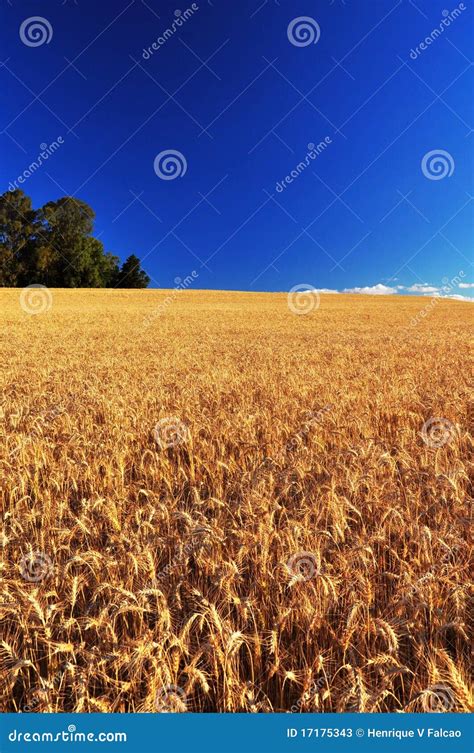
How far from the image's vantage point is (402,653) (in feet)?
5.59

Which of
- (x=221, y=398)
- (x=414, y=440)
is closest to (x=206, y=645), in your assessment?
(x=414, y=440)

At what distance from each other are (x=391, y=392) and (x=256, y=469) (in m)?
3.70

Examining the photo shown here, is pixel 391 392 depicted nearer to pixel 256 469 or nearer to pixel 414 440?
pixel 414 440
